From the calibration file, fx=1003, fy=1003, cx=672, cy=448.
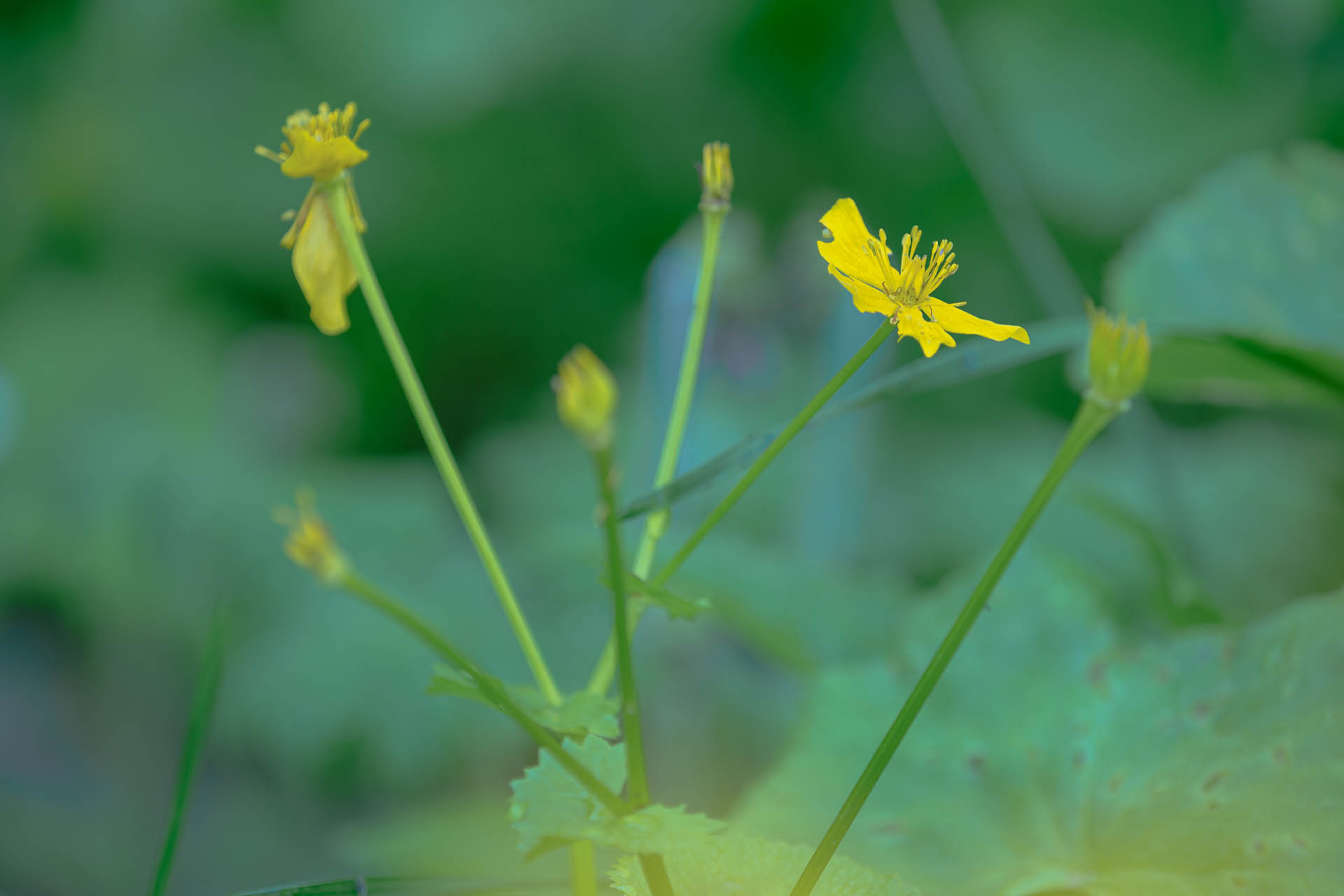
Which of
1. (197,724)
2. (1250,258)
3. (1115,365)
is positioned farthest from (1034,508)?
(1250,258)

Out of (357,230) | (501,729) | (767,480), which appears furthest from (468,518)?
(767,480)

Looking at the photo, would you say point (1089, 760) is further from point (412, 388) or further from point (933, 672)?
point (412, 388)

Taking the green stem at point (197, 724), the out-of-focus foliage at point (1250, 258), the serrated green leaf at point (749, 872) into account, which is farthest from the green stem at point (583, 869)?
the out-of-focus foliage at point (1250, 258)

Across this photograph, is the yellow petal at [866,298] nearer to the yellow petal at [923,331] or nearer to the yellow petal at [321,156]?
the yellow petal at [923,331]

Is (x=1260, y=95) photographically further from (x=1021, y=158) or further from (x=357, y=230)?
(x=357, y=230)

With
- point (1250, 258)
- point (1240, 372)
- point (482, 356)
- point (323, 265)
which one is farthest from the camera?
point (482, 356)
